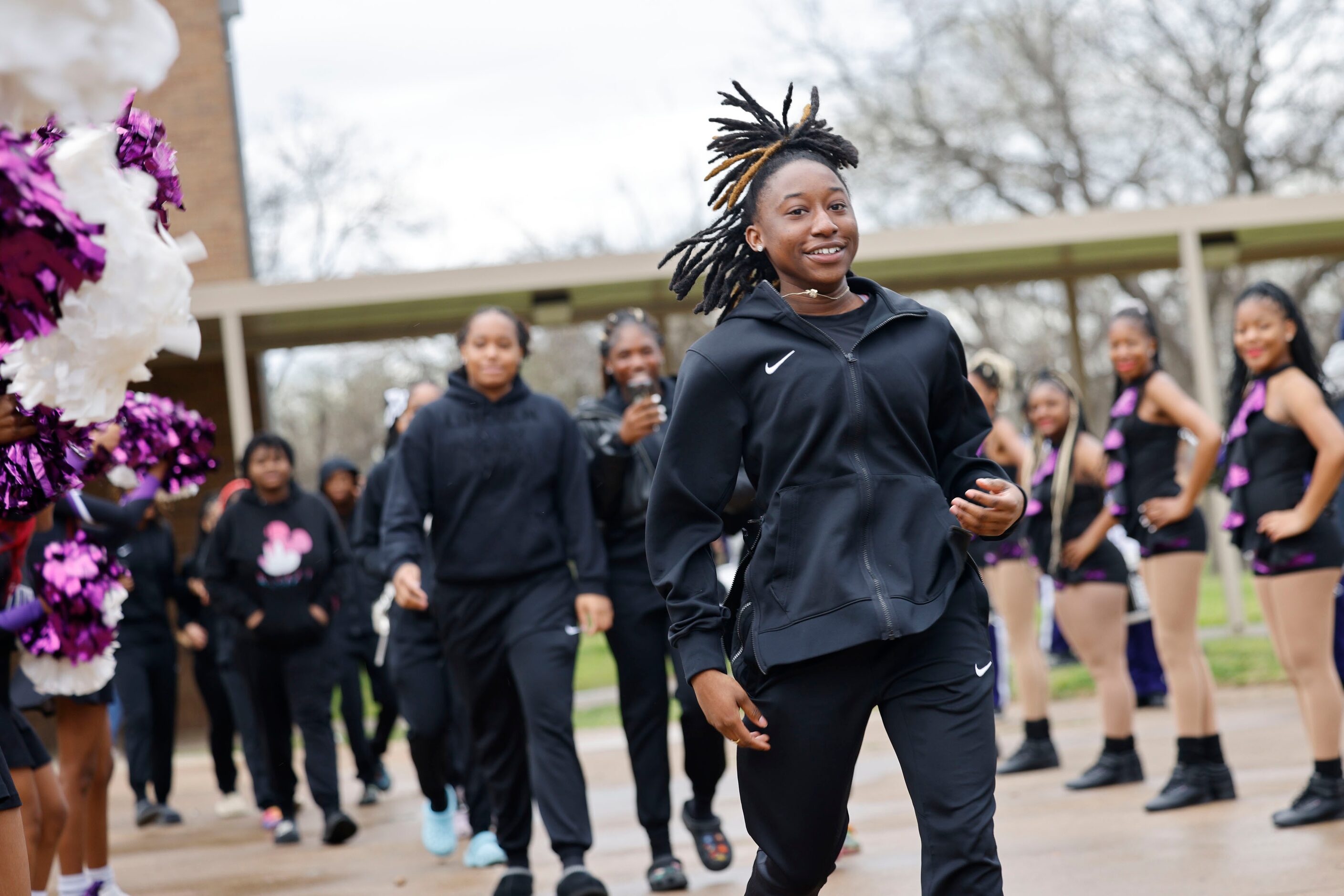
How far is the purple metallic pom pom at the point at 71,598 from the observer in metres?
5.53

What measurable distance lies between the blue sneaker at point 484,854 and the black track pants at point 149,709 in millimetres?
2952

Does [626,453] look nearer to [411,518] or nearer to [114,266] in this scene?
[411,518]

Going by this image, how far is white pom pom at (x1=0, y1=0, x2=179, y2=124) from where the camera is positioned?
2.28 metres

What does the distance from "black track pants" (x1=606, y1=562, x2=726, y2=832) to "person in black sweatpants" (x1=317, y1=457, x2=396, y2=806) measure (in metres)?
2.85

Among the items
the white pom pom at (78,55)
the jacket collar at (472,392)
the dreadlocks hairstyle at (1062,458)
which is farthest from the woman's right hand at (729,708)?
the dreadlocks hairstyle at (1062,458)

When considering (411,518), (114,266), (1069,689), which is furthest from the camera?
(1069,689)

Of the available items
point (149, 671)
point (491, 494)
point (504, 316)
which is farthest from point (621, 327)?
point (149, 671)

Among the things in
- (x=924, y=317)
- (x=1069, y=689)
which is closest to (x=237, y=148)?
(x=1069, y=689)

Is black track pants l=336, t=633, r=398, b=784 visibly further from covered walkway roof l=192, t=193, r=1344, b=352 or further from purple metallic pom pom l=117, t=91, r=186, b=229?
purple metallic pom pom l=117, t=91, r=186, b=229

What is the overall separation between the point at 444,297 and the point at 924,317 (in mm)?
10270

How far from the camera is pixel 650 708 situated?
6.20 metres

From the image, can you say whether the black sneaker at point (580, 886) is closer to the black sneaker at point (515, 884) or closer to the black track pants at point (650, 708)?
the black sneaker at point (515, 884)

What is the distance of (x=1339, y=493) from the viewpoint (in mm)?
8141

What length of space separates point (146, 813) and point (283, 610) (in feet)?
7.33
